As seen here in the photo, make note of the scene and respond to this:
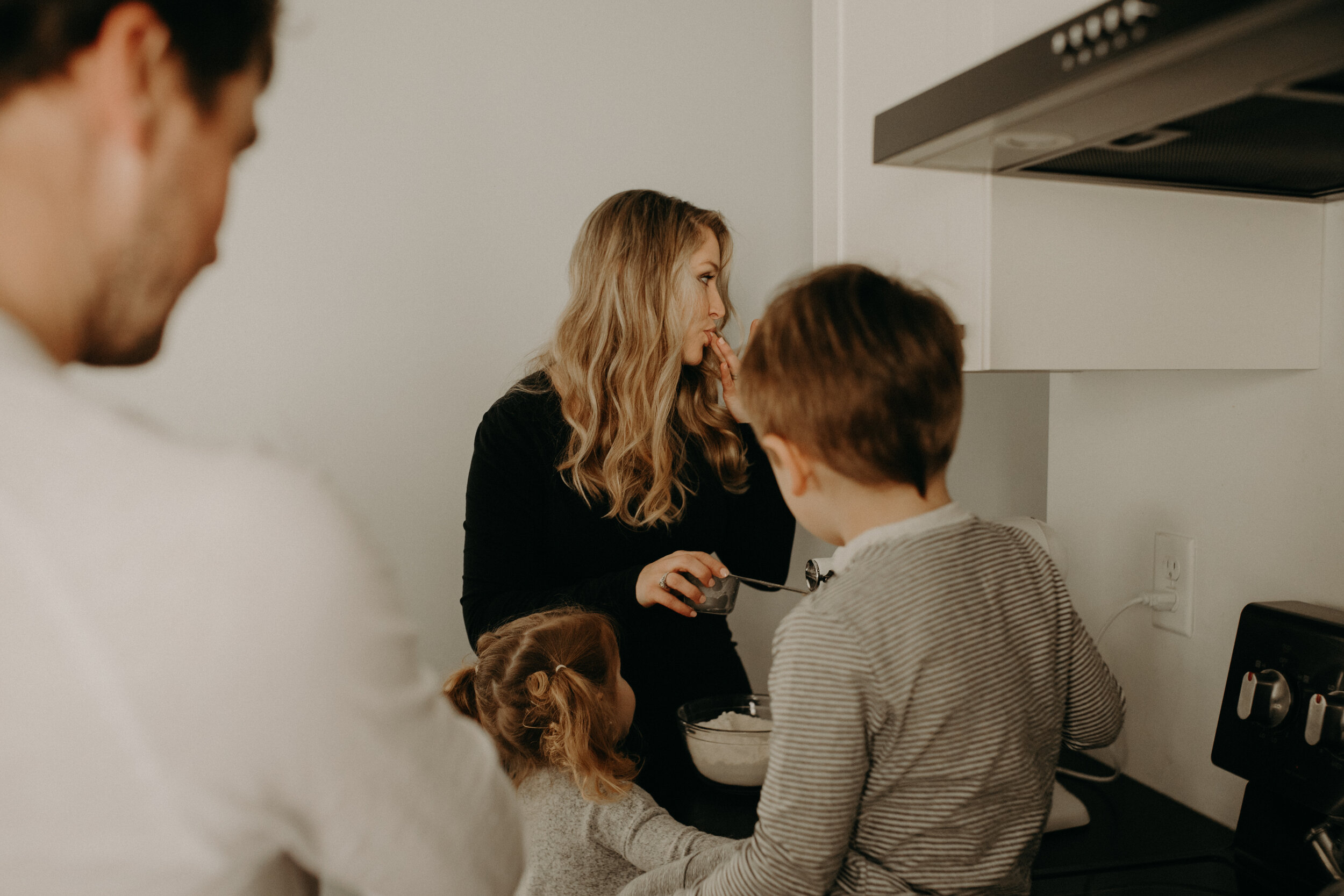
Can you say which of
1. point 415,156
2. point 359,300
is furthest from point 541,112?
point 359,300

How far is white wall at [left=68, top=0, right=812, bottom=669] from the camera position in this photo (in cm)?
164

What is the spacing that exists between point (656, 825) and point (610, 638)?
10.8 inches

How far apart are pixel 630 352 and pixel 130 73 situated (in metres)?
1.10

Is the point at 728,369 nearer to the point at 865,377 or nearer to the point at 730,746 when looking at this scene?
the point at 730,746

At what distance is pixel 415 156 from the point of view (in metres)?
1.70

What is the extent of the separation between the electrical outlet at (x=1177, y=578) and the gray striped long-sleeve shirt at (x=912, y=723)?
643 mm

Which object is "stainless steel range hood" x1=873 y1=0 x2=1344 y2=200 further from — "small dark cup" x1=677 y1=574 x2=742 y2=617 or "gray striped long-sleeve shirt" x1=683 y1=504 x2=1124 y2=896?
"small dark cup" x1=677 y1=574 x2=742 y2=617

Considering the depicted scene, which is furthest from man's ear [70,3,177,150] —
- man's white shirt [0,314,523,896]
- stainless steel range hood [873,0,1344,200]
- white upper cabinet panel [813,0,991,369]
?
white upper cabinet panel [813,0,991,369]

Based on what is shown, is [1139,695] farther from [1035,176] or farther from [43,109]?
[43,109]

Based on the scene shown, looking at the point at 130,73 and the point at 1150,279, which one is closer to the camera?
the point at 130,73

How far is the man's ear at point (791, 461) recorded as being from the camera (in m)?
0.78

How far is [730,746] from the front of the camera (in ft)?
3.81

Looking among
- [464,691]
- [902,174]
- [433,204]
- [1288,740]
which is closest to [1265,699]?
[1288,740]

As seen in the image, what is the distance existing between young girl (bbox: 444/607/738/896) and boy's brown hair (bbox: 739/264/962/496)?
19.9 inches
